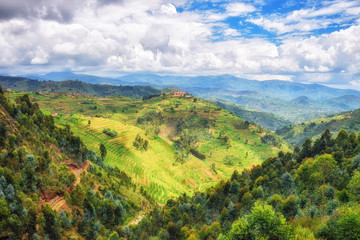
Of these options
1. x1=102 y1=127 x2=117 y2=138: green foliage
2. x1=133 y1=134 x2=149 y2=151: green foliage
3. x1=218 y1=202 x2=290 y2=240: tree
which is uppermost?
x1=218 y1=202 x2=290 y2=240: tree

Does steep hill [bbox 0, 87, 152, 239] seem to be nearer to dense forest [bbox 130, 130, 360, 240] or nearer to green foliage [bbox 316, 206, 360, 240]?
dense forest [bbox 130, 130, 360, 240]

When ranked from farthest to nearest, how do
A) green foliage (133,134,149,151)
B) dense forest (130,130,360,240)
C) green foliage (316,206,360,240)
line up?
green foliage (133,134,149,151) → dense forest (130,130,360,240) → green foliage (316,206,360,240)

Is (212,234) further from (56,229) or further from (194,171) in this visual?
(194,171)

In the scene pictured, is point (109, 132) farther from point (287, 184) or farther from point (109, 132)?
point (287, 184)

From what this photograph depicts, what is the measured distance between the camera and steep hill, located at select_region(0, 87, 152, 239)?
5516 cm

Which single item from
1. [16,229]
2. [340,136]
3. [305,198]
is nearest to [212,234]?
[305,198]

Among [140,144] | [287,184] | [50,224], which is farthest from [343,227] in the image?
[140,144]

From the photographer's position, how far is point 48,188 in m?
70.6

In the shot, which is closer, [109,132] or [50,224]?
[50,224]

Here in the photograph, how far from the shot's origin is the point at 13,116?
8494 centimetres

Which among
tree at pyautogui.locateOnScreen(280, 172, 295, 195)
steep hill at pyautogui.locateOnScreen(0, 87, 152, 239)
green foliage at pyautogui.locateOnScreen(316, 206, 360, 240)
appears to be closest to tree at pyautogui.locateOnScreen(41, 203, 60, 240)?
steep hill at pyautogui.locateOnScreen(0, 87, 152, 239)

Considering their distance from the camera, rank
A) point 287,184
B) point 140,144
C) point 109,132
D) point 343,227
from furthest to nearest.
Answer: point 140,144
point 109,132
point 287,184
point 343,227

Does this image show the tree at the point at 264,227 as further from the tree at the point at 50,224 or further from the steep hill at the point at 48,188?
the steep hill at the point at 48,188

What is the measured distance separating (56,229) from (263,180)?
86472 millimetres
